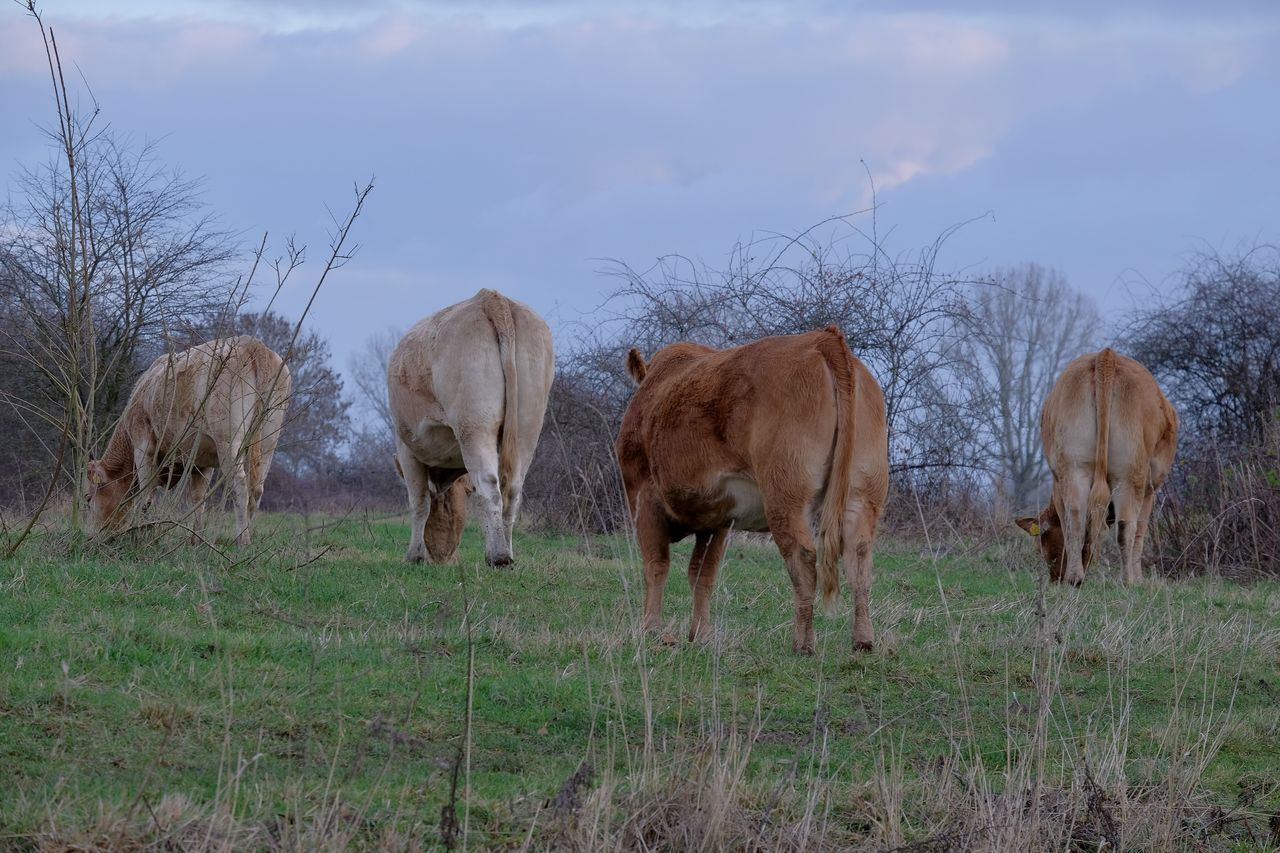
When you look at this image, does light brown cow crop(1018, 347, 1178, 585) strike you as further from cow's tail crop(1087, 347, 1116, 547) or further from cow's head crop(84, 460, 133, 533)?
cow's head crop(84, 460, 133, 533)

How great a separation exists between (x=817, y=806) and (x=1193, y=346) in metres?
17.8

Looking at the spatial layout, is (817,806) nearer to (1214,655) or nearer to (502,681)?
(502,681)

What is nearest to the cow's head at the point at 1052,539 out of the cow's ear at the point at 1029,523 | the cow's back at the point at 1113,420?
the cow's ear at the point at 1029,523

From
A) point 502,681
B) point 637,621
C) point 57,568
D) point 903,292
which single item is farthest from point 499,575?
point 903,292

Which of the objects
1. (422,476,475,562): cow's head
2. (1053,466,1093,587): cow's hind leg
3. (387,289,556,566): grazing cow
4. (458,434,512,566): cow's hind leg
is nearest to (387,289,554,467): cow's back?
(387,289,556,566): grazing cow

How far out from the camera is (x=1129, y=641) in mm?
7406

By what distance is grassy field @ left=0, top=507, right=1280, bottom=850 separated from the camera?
410 cm

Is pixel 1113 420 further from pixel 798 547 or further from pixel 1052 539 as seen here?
pixel 798 547

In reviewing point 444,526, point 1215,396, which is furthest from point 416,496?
point 1215,396

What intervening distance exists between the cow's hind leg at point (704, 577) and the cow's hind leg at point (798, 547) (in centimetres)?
67

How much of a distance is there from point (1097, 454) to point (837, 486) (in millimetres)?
6069

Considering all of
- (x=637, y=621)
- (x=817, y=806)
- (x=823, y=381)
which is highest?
(x=823, y=381)

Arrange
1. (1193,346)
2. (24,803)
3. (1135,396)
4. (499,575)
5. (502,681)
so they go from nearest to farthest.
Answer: (24,803)
(502,681)
(499,575)
(1135,396)
(1193,346)

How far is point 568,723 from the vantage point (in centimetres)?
550
